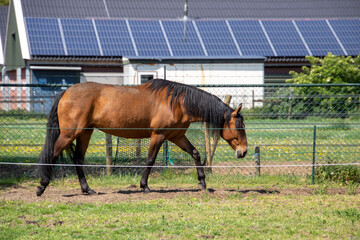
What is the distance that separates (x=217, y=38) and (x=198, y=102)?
51.3 ft

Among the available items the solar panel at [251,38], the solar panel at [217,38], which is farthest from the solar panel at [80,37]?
the solar panel at [251,38]

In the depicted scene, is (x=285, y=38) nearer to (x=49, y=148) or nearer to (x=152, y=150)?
(x=152, y=150)

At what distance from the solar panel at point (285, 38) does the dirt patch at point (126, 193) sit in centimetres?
1534

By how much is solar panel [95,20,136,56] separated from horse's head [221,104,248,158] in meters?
14.1

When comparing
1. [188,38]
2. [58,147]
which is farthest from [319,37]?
[58,147]

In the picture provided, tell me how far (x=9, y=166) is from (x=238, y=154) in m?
4.42

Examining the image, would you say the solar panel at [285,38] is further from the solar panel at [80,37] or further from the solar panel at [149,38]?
the solar panel at [80,37]

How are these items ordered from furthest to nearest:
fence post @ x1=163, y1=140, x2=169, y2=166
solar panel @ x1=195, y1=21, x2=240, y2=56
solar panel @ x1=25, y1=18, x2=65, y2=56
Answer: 1. solar panel @ x1=195, y1=21, x2=240, y2=56
2. solar panel @ x1=25, y1=18, x2=65, y2=56
3. fence post @ x1=163, y1=140, x2=169, y2=166

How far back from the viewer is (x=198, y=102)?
25.2 feet

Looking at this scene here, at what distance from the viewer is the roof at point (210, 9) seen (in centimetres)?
2646

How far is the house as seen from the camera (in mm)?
20000

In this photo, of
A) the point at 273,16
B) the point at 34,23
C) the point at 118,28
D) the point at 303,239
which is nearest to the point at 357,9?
the point at 273,16

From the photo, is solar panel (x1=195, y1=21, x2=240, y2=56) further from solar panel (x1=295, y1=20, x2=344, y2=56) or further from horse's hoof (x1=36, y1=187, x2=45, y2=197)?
horse's hoof (x1=36, y1=187, x2=45, y2=197)

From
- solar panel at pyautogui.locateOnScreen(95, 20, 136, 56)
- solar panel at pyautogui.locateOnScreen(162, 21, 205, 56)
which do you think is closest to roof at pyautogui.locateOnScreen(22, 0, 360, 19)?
solar panel at pyautogui.locateOnScreen(95, 20, 136, 56)
